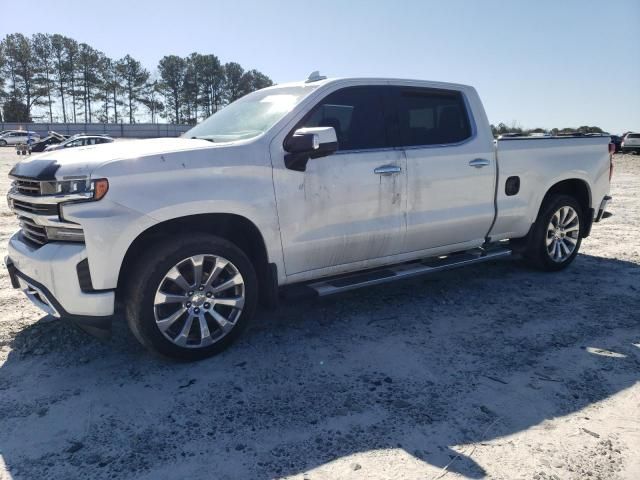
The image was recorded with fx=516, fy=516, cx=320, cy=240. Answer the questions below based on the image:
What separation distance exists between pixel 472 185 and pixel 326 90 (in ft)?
5.51

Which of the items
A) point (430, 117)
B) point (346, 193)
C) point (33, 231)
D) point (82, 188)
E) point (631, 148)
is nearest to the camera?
point (82, 188)

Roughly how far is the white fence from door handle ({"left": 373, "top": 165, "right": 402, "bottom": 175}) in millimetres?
57506

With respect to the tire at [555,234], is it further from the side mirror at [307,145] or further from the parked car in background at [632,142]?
the parked car in background at [632,142]

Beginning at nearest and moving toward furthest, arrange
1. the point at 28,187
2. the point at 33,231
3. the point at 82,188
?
the point at 82,188 < the point at 28,187 < the point at 33,231

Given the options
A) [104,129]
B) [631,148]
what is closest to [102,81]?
[104,129]

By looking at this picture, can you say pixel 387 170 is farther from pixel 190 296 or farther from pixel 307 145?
pixel 190 296

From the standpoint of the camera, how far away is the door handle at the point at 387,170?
13.6ft

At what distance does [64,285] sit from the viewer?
10.4ft

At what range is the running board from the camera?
13.2 ft

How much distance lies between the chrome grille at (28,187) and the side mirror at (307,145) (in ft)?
5.30

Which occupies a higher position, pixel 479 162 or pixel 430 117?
pixel 430 117

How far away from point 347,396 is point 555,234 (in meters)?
3.71

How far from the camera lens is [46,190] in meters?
3.16

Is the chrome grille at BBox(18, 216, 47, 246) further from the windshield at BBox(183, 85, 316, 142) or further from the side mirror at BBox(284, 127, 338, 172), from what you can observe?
the side mirror at BBox(284, 127, 338, 172)
